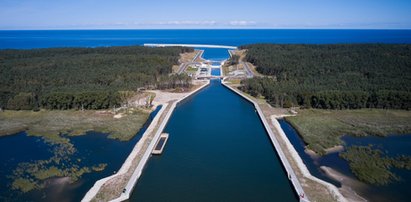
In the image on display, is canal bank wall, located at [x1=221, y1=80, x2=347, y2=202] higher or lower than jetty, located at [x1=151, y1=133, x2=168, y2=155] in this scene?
higher

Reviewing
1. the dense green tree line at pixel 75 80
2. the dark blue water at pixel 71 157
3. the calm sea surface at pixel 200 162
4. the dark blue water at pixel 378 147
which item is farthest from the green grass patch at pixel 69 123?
the dark blue water at pixel 378 147

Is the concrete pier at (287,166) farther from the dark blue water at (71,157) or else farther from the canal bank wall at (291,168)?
the dark blue water at (71,157)

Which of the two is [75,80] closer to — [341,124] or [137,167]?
[137,167]

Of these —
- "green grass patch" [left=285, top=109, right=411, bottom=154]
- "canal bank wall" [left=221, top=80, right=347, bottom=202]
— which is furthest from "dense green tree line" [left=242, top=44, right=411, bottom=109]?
"canal bank wall" [left=221, top=80, right=347, bottom=202]

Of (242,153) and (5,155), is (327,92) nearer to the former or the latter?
(242,153)

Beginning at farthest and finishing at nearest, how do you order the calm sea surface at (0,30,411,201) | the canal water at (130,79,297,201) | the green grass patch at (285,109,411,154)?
the green grass patch at (285,109,411,154) < the canal water at (130,79,297,201) < the calm sea surface at (0,30,411,201)

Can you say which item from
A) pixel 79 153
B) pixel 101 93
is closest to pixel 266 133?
pixel 79 153

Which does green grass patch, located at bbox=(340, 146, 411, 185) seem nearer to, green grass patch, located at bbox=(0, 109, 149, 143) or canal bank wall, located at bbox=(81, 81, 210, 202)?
canal bank wall, located at bbox=(81, 81, 210, 202)
